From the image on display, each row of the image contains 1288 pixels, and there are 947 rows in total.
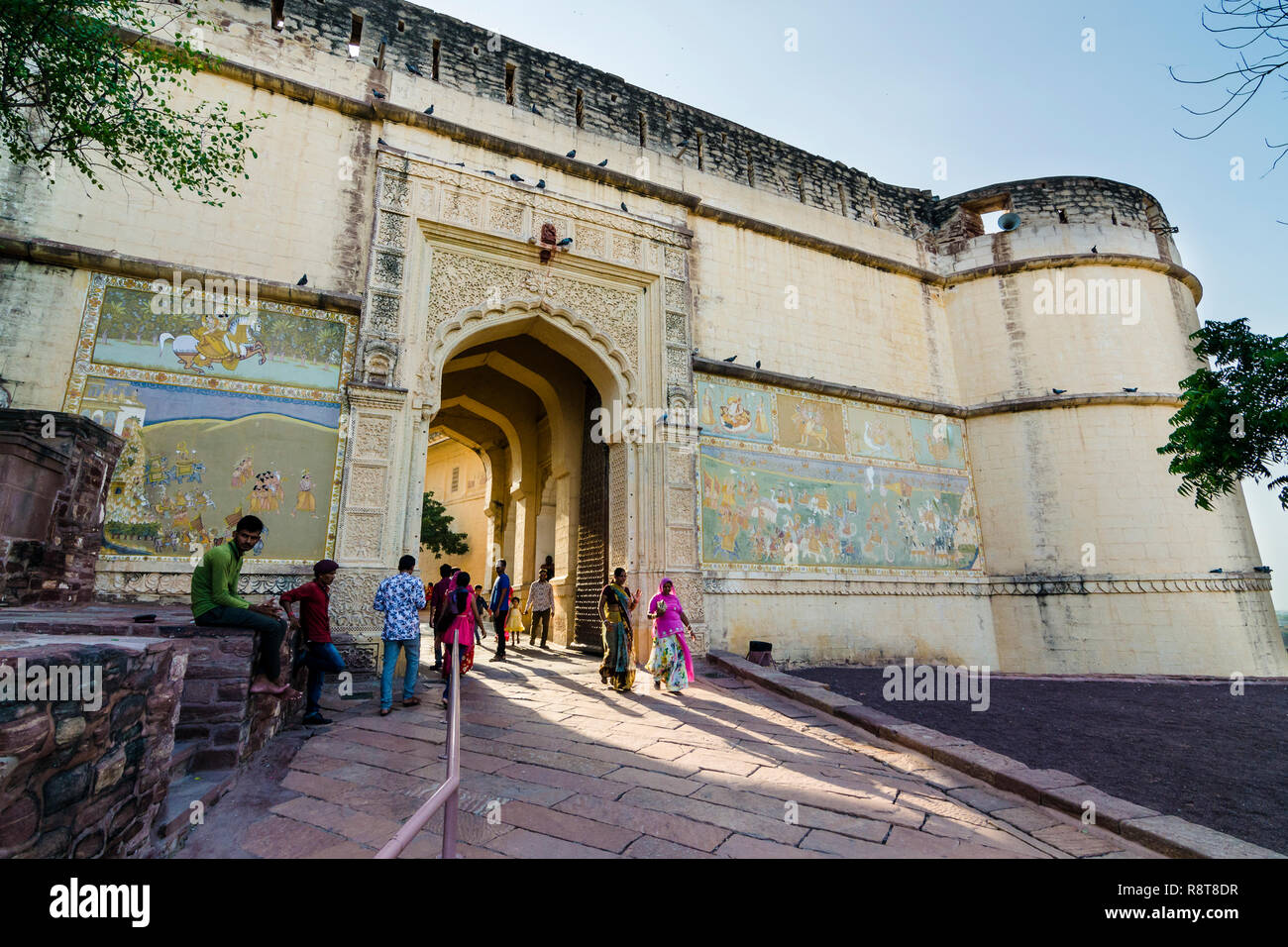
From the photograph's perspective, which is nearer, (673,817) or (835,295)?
(673,817)

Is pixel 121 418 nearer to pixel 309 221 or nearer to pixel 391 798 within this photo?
pixel 309 221

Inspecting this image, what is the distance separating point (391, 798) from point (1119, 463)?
1173cm

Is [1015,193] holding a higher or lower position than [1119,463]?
higher

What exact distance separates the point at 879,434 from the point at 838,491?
57.7 inches

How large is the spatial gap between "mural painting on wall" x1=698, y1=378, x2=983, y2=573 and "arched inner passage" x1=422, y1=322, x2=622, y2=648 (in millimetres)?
1753

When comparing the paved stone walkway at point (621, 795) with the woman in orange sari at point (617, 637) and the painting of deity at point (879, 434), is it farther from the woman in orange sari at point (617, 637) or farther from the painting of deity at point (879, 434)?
the painting of deity at point (879, 434)

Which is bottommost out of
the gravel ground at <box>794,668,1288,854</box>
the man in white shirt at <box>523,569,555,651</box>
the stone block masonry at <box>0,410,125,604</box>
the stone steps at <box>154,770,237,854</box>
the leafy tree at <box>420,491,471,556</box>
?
the gravel ground at <box>794,668,1288,854</box>

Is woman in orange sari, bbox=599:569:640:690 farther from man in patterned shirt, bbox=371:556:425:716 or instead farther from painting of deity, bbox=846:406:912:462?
painting of deity, bbox=846:406:912:462

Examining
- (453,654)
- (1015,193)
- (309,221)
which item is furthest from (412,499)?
(1015,193)

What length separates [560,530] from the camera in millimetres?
10688

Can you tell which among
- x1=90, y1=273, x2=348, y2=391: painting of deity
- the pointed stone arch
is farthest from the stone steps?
the pointed stone arch

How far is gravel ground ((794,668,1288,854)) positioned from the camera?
12.1 feet

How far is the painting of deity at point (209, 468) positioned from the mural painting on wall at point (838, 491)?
4.78m

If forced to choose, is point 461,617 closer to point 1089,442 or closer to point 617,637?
point 617,637
